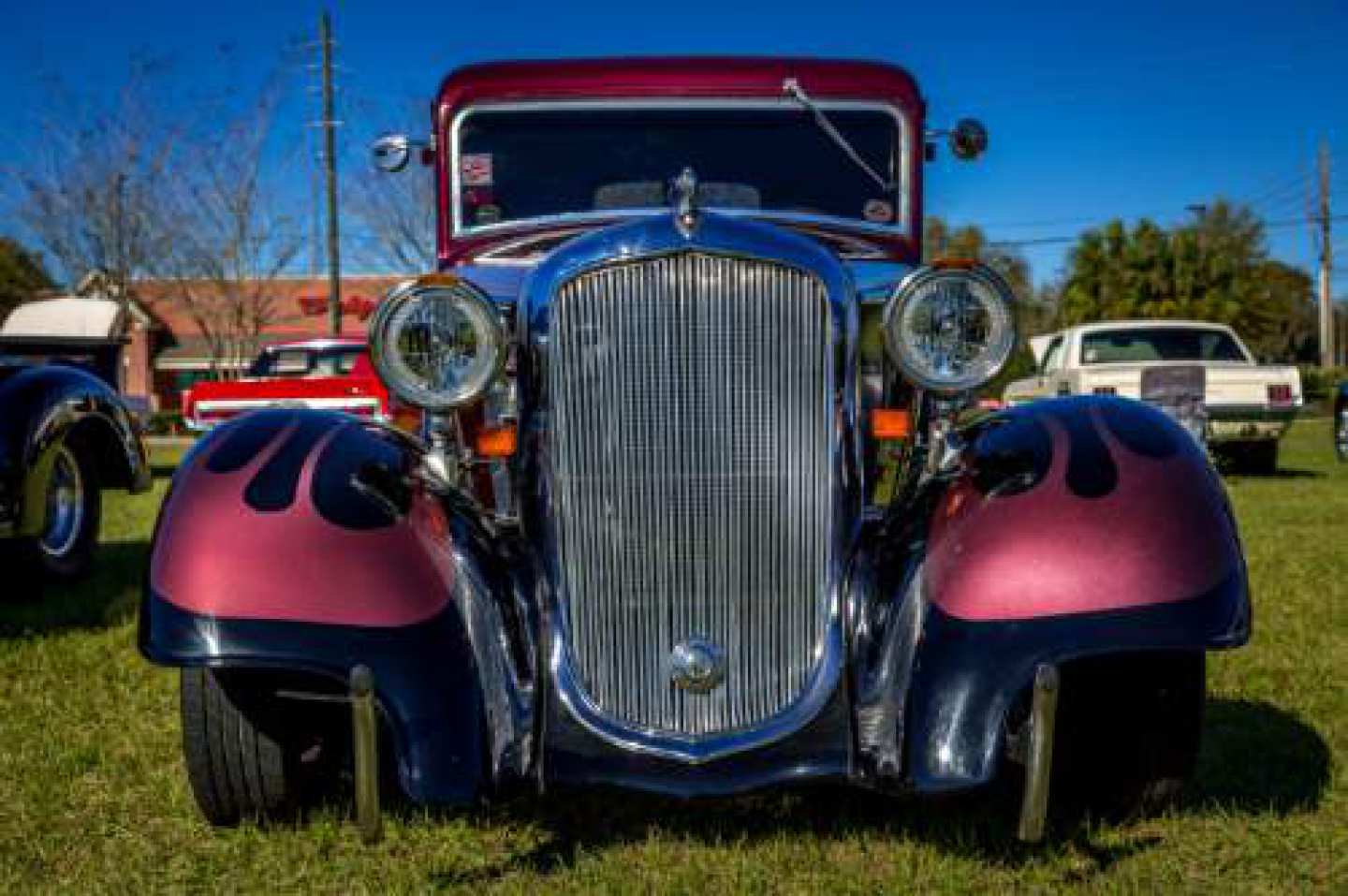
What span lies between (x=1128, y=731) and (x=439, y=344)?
171 cm

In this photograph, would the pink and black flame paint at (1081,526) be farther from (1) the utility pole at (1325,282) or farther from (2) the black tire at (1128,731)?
(1) the utility pole at (1325,282)

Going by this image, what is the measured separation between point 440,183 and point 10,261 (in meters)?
42.1

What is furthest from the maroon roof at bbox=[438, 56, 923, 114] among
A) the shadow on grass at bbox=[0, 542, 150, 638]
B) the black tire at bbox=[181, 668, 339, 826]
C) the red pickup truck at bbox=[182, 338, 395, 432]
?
the red pickup truck at bbox=[182, 338, 395, 432]

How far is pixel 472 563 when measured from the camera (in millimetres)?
2521

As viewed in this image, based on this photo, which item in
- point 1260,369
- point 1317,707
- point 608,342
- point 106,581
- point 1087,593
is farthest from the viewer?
point 1260,369

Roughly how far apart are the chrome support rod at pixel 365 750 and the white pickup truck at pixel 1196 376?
944 centimetres

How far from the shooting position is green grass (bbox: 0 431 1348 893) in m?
2.53

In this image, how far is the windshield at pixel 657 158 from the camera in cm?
396

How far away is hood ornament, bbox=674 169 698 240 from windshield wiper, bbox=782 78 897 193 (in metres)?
1.52

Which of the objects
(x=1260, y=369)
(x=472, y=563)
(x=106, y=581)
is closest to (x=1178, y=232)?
(x=1260, y=369)

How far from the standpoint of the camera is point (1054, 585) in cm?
228

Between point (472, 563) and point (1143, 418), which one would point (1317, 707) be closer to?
point (1143, 418)

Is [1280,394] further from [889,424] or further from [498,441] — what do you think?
[498,441]

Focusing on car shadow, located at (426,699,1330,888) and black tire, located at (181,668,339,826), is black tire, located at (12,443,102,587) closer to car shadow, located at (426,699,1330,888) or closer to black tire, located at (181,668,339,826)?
black tire, located at (181,668,339,826)
